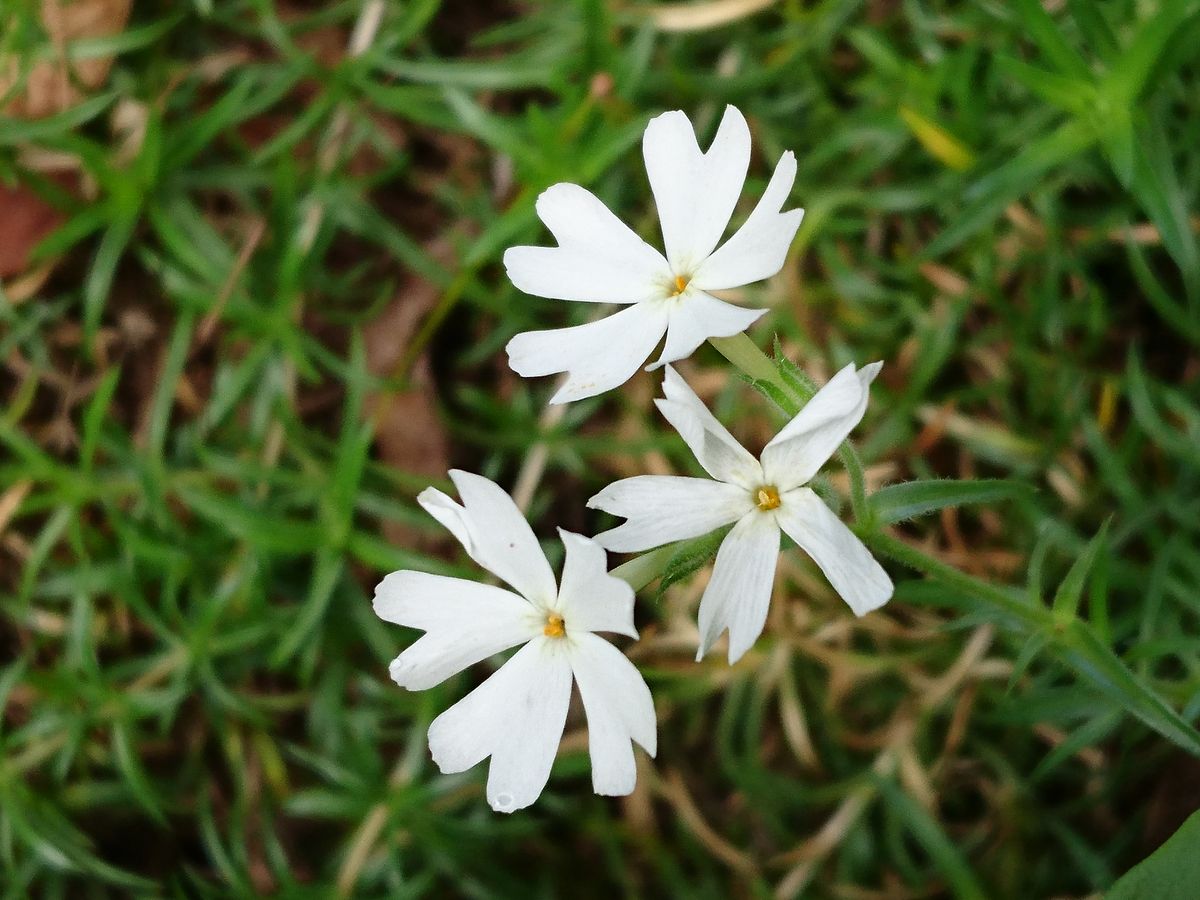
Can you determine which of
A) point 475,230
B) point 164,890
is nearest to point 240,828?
point 164,890

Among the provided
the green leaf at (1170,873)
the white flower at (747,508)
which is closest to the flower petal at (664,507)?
the white flower at (747,508)

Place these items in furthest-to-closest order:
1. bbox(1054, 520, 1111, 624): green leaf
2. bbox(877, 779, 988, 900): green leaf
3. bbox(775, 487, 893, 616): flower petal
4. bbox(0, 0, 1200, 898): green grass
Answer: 1. bbox(0, 0, 1200, 898): green grass
2. bbox(877, 779, 988, 900): green leaf
3. bbox(1054, 520, 1111, 624): green leaf
4. bbox(775, 487, 893, 616): flower petal

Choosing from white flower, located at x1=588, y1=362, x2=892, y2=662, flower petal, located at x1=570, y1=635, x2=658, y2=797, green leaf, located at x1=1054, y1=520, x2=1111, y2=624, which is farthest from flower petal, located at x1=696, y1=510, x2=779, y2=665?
green leaf, located at x1=1054, y1=520, x2=1111, y2=624

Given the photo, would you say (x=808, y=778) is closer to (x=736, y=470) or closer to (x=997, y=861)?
(x=997, y=861)

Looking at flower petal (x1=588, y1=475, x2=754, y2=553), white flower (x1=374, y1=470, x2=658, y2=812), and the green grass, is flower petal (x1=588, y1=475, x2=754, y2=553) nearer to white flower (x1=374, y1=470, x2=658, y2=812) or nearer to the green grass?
white flower (x1=374, y1=470, x2=658, y2=812)

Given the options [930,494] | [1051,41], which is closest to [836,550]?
[930,494]
